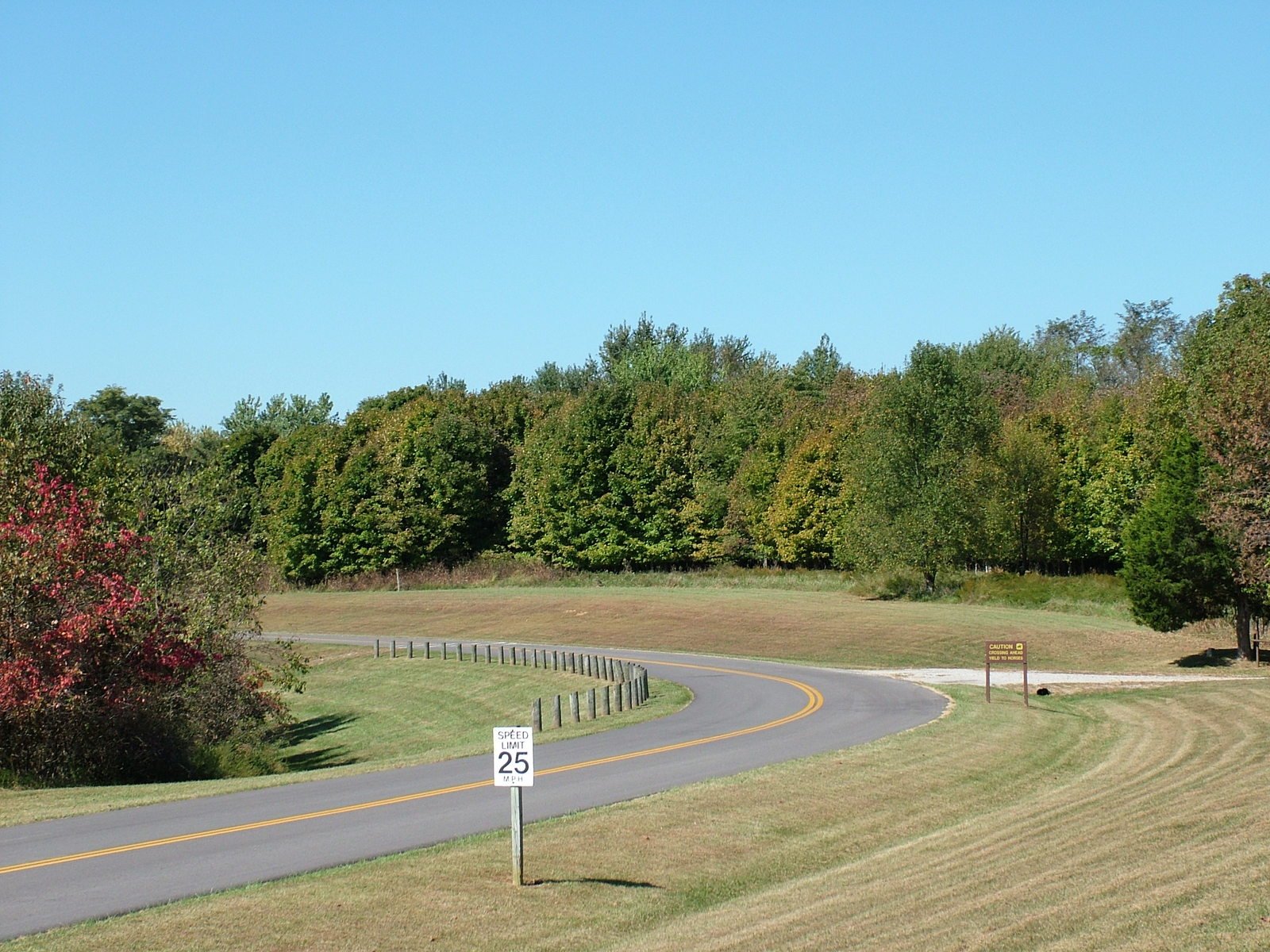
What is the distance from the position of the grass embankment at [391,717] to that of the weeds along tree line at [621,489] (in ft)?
6.97

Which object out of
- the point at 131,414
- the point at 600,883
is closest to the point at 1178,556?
the point at 600,883

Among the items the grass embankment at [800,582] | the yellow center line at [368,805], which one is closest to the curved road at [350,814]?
the yellow center line at [368,805]

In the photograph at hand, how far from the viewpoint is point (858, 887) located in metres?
14.0

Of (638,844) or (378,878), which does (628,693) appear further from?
(378,878)

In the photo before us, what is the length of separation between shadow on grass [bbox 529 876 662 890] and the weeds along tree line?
1521 centimetres

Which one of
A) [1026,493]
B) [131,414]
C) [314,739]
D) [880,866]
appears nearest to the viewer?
[880,866]

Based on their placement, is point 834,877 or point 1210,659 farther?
point 1210,659

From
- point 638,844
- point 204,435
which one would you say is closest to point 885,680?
point 638,844

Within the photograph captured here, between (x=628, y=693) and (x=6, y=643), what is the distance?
50.7 ft

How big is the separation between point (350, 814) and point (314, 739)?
22222mm

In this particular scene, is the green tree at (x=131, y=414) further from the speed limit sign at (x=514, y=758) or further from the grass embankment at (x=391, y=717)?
the speed limit sign at (x=514, y=758)

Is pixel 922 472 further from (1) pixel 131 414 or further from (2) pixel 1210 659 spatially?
(1) pixel 131 414

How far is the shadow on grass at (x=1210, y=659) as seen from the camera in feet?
149

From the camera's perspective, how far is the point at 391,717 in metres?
41.5
